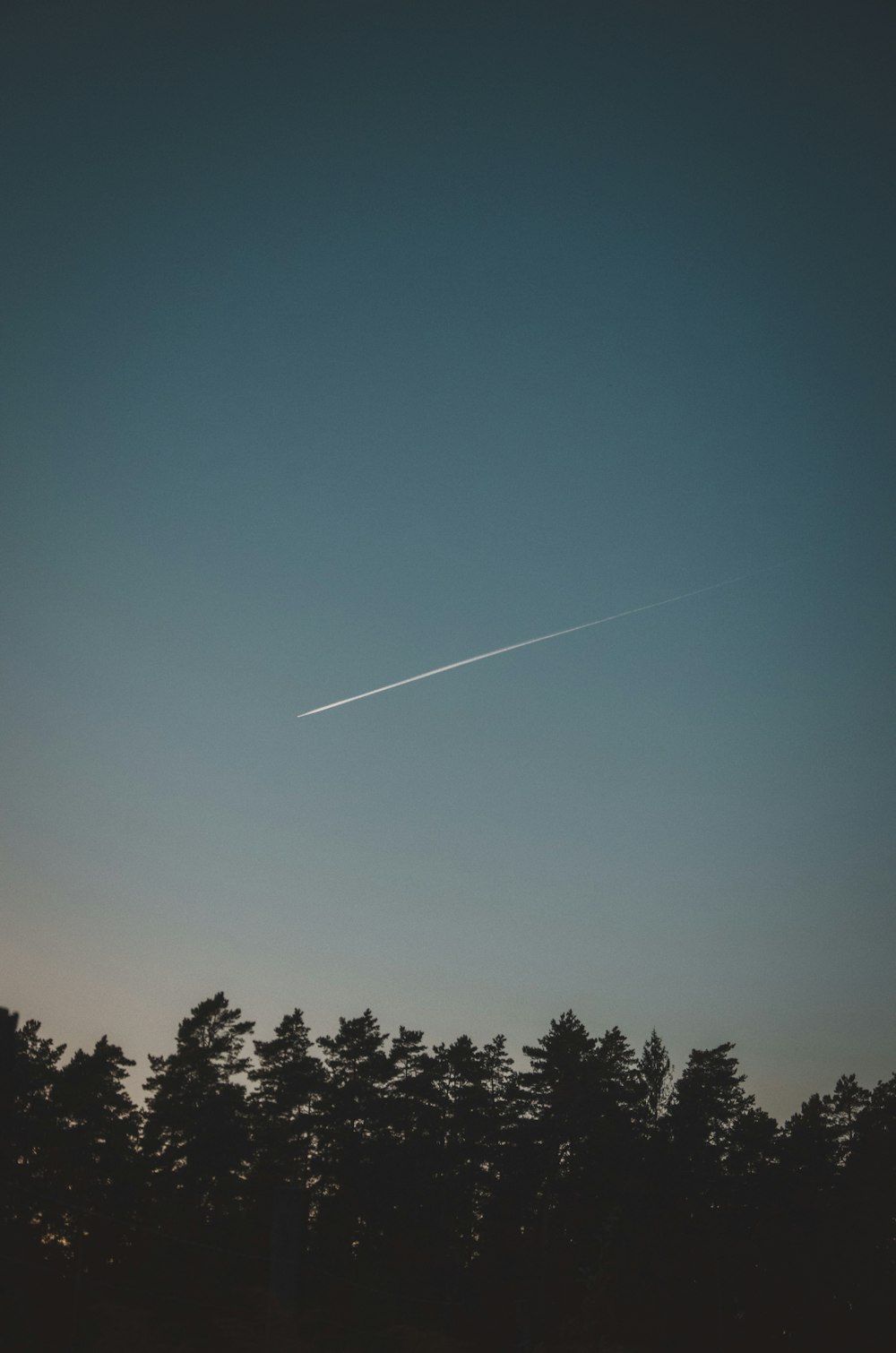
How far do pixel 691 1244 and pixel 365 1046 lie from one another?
19079mm

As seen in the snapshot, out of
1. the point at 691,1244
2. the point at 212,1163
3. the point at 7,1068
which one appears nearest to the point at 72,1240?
the point at 212,1163

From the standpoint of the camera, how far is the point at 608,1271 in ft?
145

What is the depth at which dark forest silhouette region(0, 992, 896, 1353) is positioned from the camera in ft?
136

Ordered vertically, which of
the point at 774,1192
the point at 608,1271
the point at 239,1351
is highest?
the point at 774,1192

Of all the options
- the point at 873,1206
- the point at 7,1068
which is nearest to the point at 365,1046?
the point at 873,1206

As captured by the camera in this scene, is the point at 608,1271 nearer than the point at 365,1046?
Yes

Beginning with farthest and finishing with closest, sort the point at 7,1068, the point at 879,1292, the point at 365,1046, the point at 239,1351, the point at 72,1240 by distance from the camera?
the point at 365,1046, the point at 879,1292, the point at 72,1240, the point at 239,1351, the point at 7,1068

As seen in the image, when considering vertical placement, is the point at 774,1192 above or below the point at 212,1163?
above

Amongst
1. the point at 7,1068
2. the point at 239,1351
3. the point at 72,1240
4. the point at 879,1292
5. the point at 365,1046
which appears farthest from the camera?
the point at 365,1046

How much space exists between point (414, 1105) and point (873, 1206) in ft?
81.9

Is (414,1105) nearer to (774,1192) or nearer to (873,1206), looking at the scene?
(774,1192)

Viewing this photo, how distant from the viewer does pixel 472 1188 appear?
49.4m

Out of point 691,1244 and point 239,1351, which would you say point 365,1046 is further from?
point 239,1351

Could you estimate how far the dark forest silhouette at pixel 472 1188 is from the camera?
136 feet
